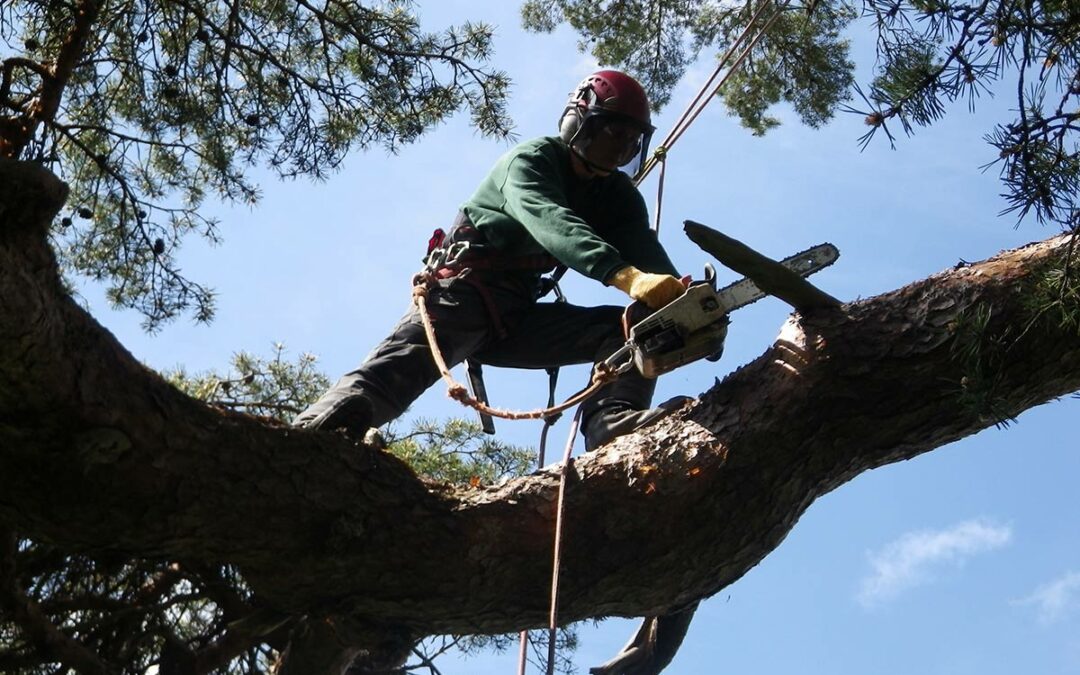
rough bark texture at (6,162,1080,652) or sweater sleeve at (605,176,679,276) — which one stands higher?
sweater sleeve at (605,176,679,276)

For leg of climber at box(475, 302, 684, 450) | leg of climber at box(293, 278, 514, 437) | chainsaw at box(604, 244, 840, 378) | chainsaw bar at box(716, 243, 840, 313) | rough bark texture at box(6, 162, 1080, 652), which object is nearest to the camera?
rough bark texture at box(6, 162, 1080, 652)

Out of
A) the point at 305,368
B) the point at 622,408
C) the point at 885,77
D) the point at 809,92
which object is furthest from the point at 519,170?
the point at 809,92

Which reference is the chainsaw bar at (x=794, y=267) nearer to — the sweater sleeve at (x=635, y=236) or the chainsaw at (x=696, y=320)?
the chainsaw at (x=696, y=320)

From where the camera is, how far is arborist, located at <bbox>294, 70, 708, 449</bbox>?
359 centimetres

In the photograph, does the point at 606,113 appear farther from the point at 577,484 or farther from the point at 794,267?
the point at 577,484

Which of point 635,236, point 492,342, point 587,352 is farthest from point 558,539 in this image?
point 635,236

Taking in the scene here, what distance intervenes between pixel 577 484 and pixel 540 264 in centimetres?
93

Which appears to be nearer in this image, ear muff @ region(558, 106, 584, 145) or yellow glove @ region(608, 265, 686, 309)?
yellow glove @ region(608, 265, 686, 309)

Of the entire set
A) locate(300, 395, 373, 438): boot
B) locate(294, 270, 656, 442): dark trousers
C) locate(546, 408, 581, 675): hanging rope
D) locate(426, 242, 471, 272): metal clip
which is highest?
locate(426, 242, 471, 272): metal clip

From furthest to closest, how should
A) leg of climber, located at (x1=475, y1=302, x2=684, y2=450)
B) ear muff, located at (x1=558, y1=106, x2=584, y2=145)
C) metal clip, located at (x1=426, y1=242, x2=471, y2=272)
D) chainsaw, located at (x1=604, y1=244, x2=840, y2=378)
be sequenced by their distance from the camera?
ear muff, located at (x1=558, y1=106, x2=584, y2=145), metal clip, located at (x1=426, y1=242, x2=471, y2=272), leg of climber, located at (x1=475, y1=302, x2=684, y2=450), chainsaw, located at (x1=604, y1=244, x2=840, y2=378)

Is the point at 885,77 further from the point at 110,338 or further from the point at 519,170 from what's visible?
the point at 110,338

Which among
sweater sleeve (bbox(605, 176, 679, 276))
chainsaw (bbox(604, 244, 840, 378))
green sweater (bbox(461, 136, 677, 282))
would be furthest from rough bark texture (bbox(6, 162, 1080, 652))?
sweater sleeve (bbox(605, 176, 679, 276))

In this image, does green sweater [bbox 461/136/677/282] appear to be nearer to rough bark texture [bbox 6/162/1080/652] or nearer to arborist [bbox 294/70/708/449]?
arborist [bbox 294/70/708/449]

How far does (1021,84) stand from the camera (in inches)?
105
